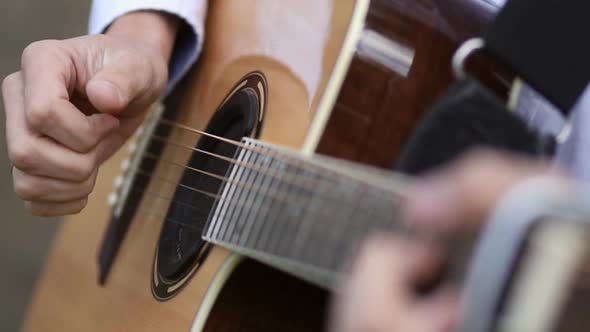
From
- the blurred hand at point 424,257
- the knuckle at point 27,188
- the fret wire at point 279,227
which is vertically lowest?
the knuckle at point 27,188

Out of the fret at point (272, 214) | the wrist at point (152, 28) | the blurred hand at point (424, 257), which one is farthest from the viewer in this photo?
the wrist at point (152, 28)

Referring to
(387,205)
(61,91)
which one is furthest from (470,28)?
(61,91)

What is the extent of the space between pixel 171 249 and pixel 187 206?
0.05 m

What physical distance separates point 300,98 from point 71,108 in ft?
0.68

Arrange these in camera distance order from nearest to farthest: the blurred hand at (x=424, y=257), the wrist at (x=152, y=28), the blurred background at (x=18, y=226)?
the blurred hand at (x=424, y=257), the wrist at (x=152, y=28), the blurred background at (x=18, y=226)

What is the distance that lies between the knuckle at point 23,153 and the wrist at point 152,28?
19 cm

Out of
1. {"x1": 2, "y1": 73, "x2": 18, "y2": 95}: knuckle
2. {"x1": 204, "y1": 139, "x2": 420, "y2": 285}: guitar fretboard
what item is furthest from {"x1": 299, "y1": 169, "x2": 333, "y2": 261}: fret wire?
{"x1": 2, "y1": 73, "x2": 18, "y2": 95}: knuckle

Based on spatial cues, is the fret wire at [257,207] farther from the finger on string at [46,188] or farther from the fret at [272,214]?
the finger on string at [46,188]

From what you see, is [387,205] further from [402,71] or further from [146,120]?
[146,120]

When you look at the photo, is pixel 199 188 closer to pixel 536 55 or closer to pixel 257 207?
pixel 257 207

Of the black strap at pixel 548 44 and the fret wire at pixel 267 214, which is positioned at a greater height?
the black strap at pixel 548 44

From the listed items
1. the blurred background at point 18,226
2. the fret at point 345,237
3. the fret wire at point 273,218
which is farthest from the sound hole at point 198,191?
the blurred background at point 18,226

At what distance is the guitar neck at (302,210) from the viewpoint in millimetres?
390

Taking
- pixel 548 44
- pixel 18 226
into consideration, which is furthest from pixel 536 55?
pixel 18 226
